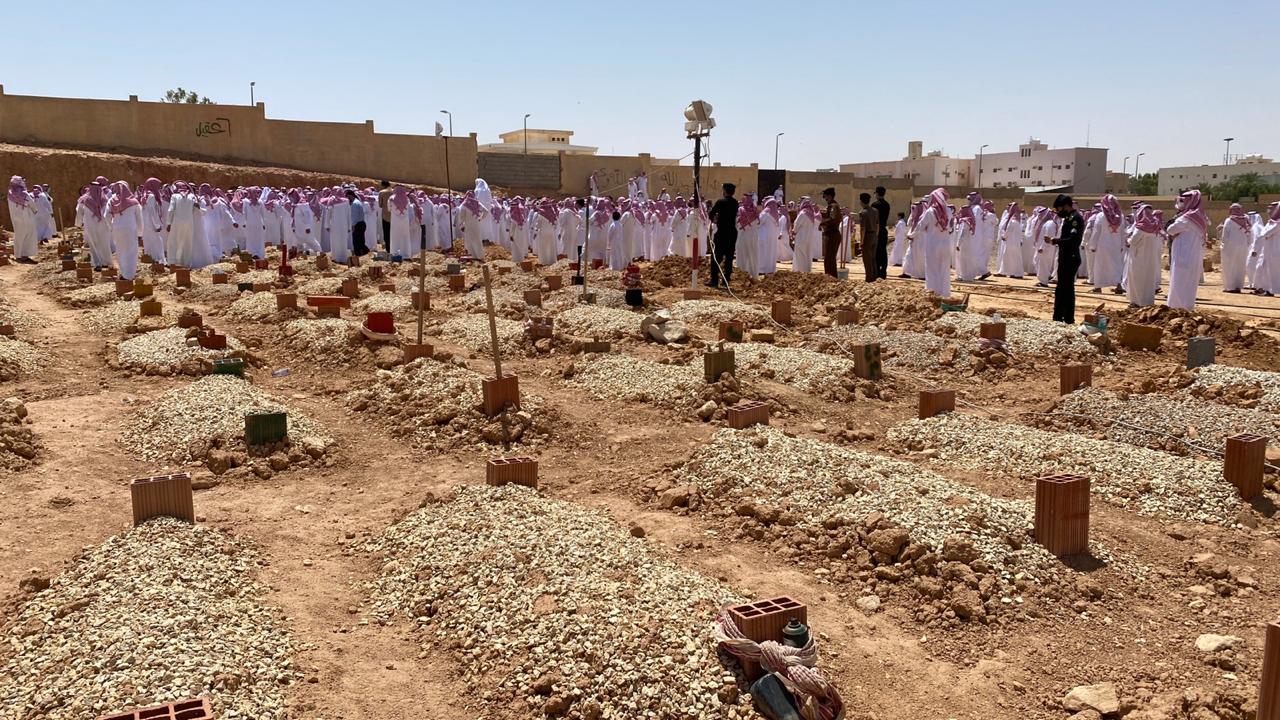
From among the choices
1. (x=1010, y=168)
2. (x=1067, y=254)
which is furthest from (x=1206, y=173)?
(x=1067, y=254)

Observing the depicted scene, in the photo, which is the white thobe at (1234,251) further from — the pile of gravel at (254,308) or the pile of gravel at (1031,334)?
the pile of gravel at (254,308)

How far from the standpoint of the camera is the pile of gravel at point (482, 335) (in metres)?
11.2

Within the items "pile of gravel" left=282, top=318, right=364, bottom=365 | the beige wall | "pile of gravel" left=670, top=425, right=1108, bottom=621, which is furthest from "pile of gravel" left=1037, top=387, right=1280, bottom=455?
the beige wall

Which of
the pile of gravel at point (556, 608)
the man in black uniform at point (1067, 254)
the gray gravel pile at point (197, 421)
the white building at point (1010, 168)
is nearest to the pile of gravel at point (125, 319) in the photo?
the gray gravel pile at point (197, 421)

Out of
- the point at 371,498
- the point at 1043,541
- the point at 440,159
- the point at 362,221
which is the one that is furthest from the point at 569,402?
the point at 440,159

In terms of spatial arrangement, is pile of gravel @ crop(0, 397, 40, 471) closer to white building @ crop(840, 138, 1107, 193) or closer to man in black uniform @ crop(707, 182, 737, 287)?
man in black uniform @ crop(707, 182, 737, 287)

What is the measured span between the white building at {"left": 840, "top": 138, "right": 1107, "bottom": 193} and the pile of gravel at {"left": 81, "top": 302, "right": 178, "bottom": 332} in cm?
5033

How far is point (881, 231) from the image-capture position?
56.1 ft

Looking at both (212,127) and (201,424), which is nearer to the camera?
(201,424)

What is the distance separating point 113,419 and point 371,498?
10.6ft

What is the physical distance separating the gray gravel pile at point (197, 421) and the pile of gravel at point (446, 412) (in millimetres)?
Result: 654

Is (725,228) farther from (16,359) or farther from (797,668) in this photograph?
(797,668)

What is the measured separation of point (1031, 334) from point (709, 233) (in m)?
4.75

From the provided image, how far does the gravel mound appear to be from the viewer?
24.1 feet
